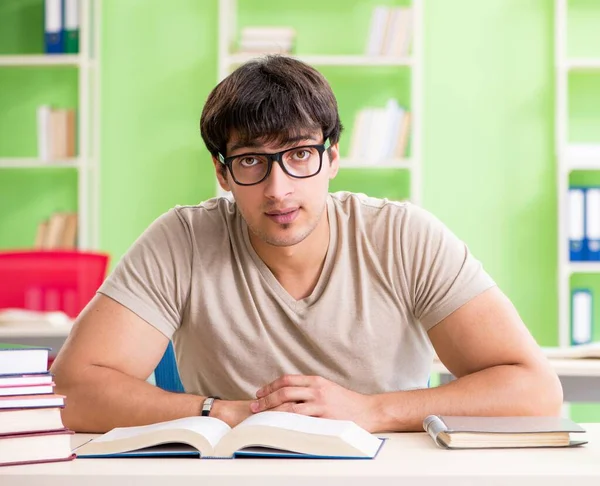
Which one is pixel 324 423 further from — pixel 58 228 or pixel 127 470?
pixel 58 228

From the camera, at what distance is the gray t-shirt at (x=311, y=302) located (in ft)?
5.81

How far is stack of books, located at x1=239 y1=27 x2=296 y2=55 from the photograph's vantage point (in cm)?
445

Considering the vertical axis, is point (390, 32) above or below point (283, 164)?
above

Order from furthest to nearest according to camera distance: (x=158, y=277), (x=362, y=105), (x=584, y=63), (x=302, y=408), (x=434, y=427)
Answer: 1. (x=362, y=105)
2. (x=584, y=63)
3. (x=158, y=277)
4. (x=302, y=408)
5. (x=434, y=427)

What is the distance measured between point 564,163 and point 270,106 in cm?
287

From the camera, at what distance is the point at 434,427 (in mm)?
1318

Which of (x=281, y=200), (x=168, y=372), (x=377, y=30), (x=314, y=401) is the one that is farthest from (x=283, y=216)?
(x=377, y=30)

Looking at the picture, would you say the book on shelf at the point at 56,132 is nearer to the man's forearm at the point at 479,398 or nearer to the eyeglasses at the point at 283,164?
the eyeglasses at the point at 283,164

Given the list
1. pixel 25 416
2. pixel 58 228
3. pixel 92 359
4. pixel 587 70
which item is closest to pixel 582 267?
pixel 587 70

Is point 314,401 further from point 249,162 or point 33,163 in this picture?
point 33,163

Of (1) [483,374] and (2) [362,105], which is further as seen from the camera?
(2) [362,105]

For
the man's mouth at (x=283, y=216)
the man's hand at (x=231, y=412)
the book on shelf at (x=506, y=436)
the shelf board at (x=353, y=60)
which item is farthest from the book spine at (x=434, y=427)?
the shelf board at (x=353, y=60)

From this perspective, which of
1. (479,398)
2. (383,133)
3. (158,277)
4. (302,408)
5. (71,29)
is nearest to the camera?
(302,408)

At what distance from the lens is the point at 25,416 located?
1.18m
